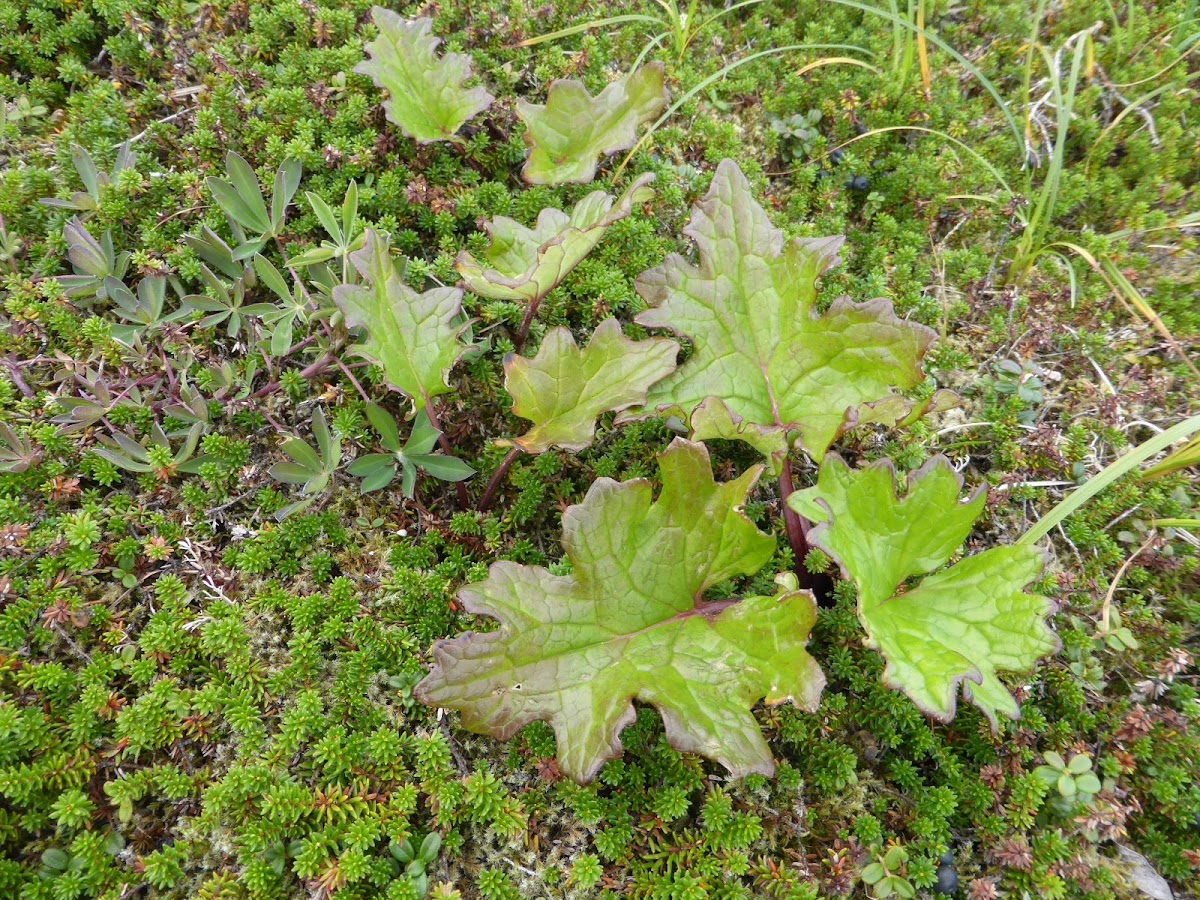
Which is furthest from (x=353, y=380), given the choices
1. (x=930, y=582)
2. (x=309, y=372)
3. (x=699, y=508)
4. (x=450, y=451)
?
(x=930, y=582)

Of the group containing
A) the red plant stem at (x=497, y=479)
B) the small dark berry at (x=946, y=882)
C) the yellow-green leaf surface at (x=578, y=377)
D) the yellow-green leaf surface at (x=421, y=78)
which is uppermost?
the yellow-green leaf surface at (x=421, y=78)

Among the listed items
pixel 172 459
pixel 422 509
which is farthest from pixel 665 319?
pixel 172 459

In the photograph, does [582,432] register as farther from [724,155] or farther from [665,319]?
[724,155]

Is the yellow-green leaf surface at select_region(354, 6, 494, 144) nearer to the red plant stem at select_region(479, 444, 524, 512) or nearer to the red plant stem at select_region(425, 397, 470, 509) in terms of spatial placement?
the red plant stem at select_region(425, 397, 470, 509)

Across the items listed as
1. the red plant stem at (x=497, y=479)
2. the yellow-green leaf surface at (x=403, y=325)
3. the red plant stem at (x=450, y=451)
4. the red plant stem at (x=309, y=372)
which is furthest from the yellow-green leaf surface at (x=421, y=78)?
the red plant stem at (x=497, y=479)

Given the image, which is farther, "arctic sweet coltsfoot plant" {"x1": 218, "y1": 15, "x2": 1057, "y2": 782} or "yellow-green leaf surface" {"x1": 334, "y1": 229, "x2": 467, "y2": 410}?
"yellow-green leaf surface" {"x1": 334, "y1": 229, "x2": 467, "y2": 410}

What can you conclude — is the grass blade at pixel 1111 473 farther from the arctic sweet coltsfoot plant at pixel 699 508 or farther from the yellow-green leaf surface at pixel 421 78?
the yellow-green leaf surface at pixel 421 78

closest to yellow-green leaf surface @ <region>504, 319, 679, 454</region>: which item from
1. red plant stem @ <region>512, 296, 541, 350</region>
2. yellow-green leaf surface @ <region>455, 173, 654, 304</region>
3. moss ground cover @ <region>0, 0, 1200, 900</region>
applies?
moss ground cover @ <region>0, 0, 1200, 900</region>
